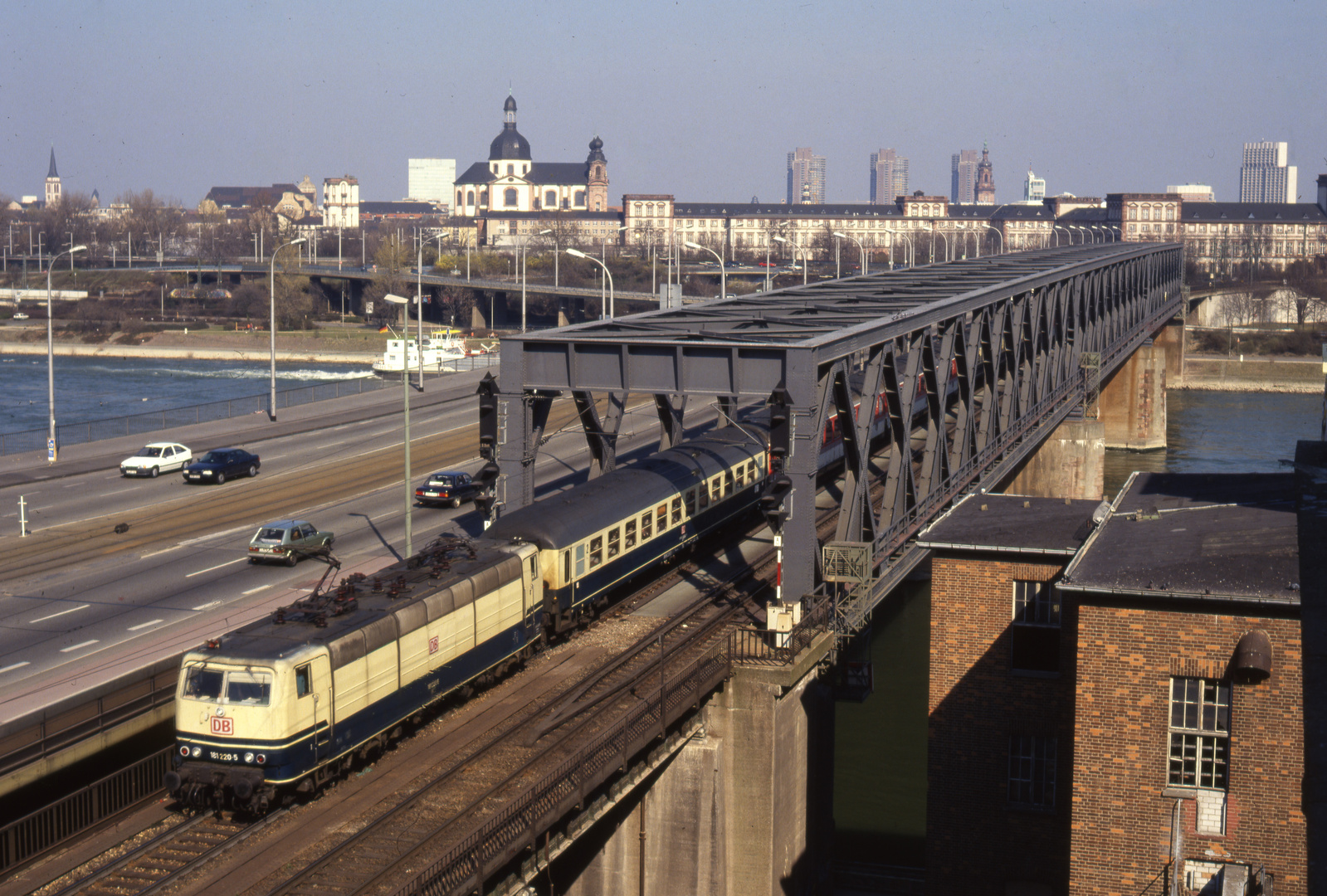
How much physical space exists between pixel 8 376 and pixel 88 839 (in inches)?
4566

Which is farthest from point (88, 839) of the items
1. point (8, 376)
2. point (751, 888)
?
point (8, 376)

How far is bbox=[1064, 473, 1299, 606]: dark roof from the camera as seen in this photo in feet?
65.3

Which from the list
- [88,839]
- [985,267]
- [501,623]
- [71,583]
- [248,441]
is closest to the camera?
[88,839]

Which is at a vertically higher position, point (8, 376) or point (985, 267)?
point (985, 267)

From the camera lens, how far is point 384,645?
71.3 ft

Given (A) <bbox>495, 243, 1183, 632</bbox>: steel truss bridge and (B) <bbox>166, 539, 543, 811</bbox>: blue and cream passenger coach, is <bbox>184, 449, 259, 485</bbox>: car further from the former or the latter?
(B) <bbox>166, 539, 543, 811</bbox>: blue and cream passenger coach

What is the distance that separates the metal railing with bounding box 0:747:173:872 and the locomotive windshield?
2.15 meters

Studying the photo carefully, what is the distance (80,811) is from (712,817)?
11.2 meters

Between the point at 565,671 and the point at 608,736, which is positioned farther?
the point at 565,671

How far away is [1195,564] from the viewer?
68.1 feet

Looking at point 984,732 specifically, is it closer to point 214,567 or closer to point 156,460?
point 214,567

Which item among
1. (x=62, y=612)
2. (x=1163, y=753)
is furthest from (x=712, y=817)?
(x=62, y=612)

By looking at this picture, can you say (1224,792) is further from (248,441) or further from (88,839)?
(248,441)

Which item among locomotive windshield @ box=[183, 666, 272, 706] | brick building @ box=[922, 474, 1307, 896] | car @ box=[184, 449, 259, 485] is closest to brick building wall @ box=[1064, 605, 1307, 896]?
brick building @ box=[922, 474, 1307, 896]
